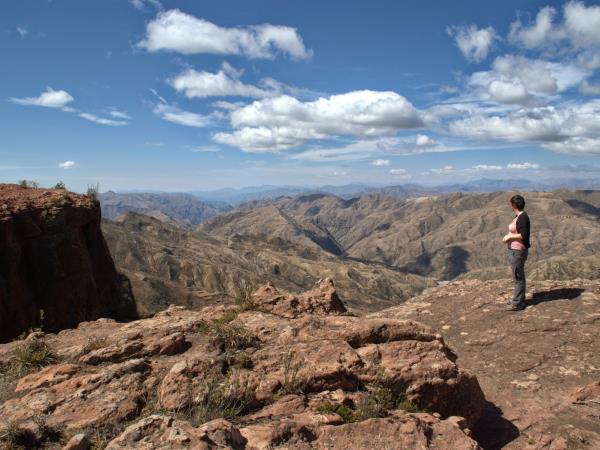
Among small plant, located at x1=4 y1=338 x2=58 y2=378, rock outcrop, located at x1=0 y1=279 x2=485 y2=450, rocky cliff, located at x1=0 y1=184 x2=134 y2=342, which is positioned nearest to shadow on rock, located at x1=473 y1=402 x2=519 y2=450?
rock outcrop, located at x1=0 y1=279 x2=485 y2=450

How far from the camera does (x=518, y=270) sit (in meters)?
14.5

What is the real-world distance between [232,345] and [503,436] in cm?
585

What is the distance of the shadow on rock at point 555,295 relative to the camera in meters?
15.9

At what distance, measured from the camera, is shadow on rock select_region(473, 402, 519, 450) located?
847cm

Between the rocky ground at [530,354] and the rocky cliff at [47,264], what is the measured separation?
15832 millimetres

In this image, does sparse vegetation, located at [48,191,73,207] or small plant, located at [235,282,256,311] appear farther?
sparse vegetation, located at [48,191,73,207]

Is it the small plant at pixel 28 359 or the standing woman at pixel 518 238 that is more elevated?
the standing woman at pixel 518 238

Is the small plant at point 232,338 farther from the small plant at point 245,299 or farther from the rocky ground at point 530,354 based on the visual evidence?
the rocky ground at point 530,354

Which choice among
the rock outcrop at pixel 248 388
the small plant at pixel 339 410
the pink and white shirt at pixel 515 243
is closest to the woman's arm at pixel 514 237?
the pink and white shirt at pixel 515 243

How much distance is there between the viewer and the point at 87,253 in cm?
2331

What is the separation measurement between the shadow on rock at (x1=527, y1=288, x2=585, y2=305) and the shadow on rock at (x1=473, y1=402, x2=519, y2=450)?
25.6ft

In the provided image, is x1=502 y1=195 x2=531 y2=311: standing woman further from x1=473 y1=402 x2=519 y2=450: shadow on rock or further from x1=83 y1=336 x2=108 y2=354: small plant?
x1=83 y1=336 x2=108 y2=354: small plant

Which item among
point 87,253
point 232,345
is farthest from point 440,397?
point 87,253

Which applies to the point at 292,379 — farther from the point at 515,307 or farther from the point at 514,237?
the point at 515,307
